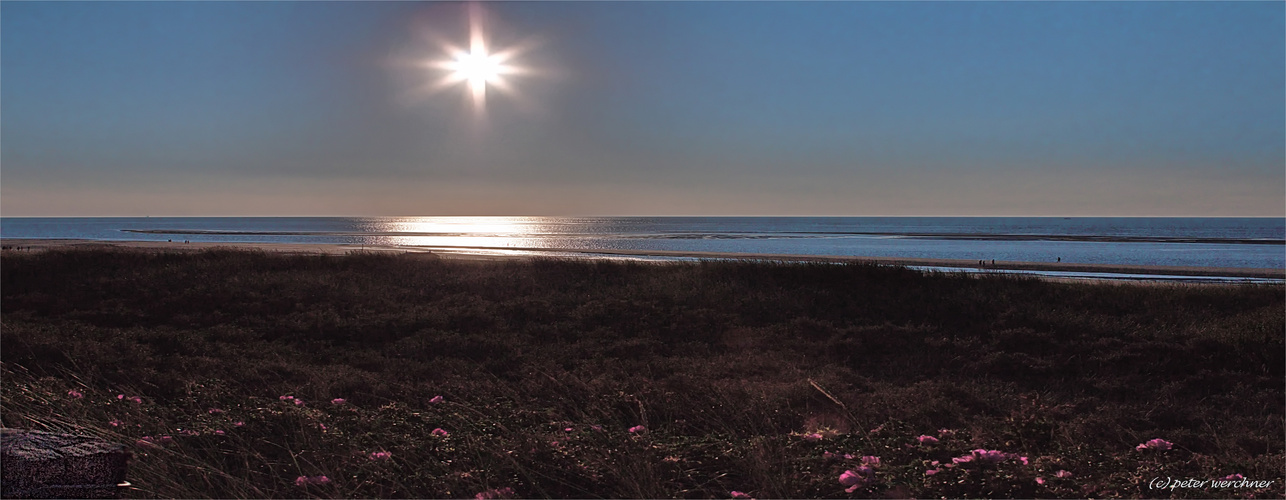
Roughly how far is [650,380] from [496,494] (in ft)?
16.3

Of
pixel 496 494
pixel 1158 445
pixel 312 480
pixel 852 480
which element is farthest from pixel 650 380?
pixel 1158 445

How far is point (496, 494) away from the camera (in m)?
4.89

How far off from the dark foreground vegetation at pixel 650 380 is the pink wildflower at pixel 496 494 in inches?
7.2

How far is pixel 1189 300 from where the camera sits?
16.1 m

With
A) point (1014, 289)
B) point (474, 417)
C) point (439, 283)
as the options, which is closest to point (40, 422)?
point (474, 417)

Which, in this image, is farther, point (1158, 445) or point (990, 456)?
point (1158, 445)

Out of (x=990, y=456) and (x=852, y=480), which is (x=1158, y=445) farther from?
(x=852, y=480)

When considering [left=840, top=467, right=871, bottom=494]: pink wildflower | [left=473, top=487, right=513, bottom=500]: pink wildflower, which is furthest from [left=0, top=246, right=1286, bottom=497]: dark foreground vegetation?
[left=473, top=487, right=513, bottom=500]: pink wildflower

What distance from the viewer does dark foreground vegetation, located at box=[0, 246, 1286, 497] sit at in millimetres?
5508

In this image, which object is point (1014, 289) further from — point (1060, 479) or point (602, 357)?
point (1060, 479)

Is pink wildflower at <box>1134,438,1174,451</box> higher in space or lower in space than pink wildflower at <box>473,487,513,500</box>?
lower

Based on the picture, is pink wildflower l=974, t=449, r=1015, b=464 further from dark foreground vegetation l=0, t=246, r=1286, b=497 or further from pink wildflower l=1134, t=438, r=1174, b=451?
pink wildflower l=1134, t=438, r=1174, b=451

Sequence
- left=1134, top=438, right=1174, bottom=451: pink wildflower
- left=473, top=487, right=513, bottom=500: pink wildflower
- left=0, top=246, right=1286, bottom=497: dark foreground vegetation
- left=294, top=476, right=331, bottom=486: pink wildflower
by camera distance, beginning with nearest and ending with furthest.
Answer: left=473, top=487, right=513, bottom=500: pink wildflower → left=294, top=476, right=331, bottom=486: pink wildflower → left=0, top=246, right=1286, bottom=497: dark foreground vegetation → left=1134, top=438, right=1174, bottom=451: pink wildflower

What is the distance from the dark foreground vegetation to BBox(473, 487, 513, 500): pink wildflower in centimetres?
18
